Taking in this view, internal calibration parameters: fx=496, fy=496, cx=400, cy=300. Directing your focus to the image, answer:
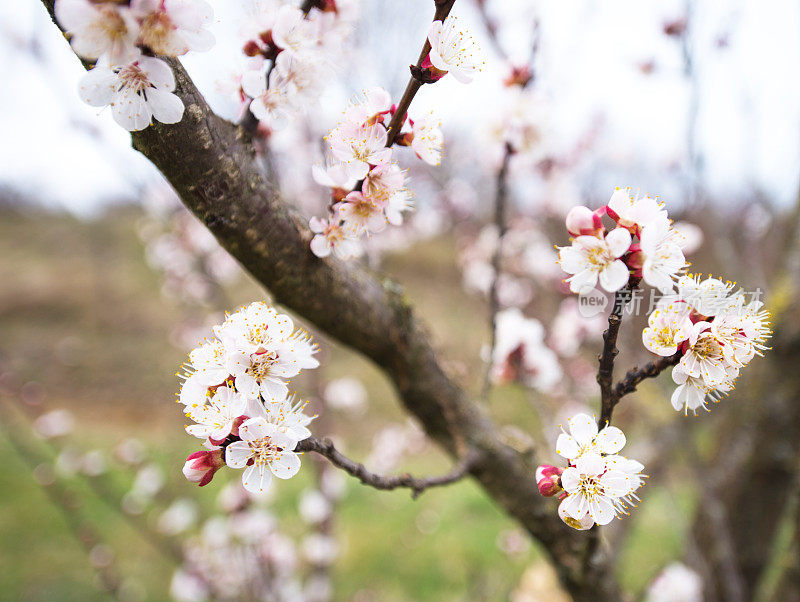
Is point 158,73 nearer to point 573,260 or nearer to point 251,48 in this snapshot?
point 251,48

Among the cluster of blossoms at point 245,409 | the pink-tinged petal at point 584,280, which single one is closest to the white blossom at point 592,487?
the pink-tinged petal at point 584,280

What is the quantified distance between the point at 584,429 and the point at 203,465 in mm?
548

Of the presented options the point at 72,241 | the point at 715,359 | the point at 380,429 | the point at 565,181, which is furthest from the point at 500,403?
the point at 72,241

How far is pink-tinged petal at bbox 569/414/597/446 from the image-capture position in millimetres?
724

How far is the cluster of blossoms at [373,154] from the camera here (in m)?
0.75

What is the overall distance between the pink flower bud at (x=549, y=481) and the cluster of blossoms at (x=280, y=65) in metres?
0.70

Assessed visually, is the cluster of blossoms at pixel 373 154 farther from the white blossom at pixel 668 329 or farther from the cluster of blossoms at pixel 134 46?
the white blossom at pixel 668 329

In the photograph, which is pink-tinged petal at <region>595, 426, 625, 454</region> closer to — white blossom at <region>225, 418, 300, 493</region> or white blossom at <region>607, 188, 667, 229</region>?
white blossom at <region>607, 188, 667, 229</region>

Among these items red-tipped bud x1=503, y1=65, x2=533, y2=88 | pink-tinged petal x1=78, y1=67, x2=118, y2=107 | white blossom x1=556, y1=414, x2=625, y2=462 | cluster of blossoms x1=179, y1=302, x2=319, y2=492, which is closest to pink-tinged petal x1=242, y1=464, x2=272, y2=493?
cluster of blossoms x1=179, y1=302, x2=319, y2=492

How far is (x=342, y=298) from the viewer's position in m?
0.95

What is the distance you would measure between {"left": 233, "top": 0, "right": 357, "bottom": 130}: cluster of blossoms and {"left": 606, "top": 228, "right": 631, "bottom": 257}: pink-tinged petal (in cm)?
55

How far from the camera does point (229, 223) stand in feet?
2.59

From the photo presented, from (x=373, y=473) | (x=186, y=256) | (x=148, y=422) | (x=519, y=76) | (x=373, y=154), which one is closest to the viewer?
(x=373, y=154)

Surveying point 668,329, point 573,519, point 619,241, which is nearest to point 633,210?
point 619,241
